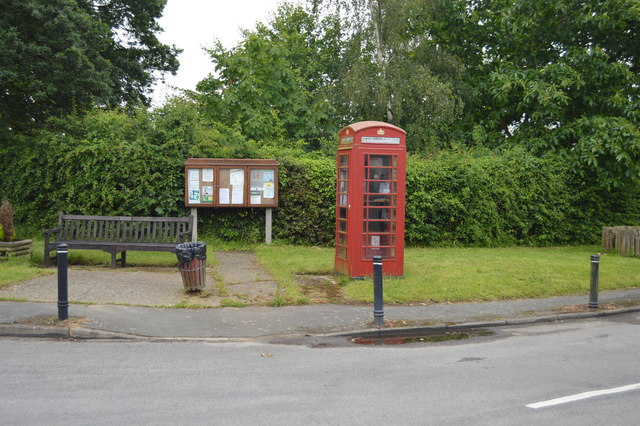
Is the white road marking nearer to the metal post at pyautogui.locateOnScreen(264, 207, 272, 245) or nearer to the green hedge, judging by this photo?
the green hedge

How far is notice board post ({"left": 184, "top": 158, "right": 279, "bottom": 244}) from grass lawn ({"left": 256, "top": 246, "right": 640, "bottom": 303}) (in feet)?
4.58

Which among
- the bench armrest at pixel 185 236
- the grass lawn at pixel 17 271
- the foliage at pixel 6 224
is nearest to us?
the grass lawn at pixel 17 271

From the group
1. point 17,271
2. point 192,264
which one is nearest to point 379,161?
point 192,264

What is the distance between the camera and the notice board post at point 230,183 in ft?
50.2

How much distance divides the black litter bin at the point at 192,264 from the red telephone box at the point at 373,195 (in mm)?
2904

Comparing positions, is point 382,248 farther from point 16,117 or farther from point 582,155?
point 16,117

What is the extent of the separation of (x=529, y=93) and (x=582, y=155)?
286 cm

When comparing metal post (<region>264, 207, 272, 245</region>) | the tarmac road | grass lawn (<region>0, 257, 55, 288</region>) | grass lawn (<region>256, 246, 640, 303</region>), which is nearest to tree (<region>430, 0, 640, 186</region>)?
grass lawn (<region>256, 246, 640, 303</region>)

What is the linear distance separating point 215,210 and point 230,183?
1.11 m

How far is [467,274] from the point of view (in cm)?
1212

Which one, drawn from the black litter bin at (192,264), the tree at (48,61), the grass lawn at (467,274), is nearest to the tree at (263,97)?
the tree at (48,61)

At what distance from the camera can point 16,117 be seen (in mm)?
19641

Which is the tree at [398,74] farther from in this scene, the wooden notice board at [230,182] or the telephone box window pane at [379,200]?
the telephone box window pane at [379,200]

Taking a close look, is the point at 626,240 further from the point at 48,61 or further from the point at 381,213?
the point at 48,61
